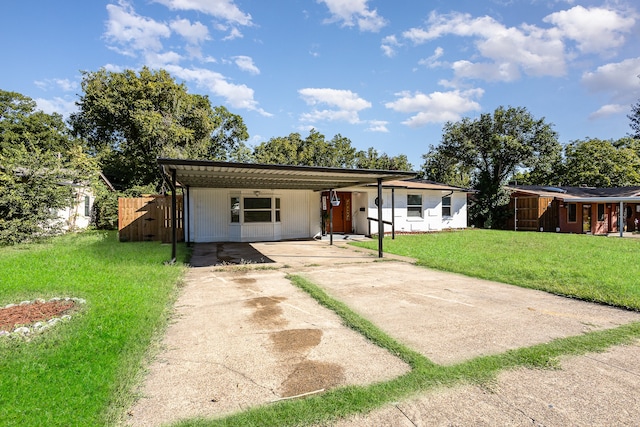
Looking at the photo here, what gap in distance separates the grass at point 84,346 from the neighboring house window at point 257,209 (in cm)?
671

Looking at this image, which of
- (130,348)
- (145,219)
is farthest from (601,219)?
(130,348)

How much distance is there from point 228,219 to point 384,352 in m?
11.1

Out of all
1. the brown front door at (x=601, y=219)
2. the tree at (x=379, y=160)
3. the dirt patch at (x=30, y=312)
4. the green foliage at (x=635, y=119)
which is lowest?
the dirt patch at (x=30, y=312)

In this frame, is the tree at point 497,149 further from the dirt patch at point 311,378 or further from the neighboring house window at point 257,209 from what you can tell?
the dirt patch at point 311,378

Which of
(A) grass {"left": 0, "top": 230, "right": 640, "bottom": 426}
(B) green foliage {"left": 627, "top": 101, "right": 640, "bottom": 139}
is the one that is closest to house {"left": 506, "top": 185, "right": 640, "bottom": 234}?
(A) grass {"left": 0, "top": 230, "right": 640, "bottom": 426}

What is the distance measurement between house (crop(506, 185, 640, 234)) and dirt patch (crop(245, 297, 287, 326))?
821 inches

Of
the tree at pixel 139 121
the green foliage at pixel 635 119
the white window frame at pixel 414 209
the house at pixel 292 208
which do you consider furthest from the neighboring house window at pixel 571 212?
the tree at pixel 139 121

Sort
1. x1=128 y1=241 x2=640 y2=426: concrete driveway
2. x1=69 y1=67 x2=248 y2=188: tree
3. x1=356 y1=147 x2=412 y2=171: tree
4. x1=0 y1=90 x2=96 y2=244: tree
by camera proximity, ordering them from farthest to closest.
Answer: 1. x1=356 y1=147 x2=412 y2=171: tree
2. x1=69 y1=67 x2=248 y2=188: tree
3. x1=0 y1=90 x2=96 y2=244: tree
4. x1=128 y1=241 x2=640 y2=426: concrete driveway

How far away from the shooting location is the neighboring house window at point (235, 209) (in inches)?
527

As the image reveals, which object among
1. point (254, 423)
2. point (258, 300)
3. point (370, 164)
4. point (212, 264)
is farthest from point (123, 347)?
point (370, 164)

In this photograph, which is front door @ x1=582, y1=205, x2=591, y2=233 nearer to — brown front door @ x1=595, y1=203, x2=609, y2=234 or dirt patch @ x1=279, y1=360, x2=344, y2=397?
brown front door @ x1=595, y1=203, x2=609, y2=234

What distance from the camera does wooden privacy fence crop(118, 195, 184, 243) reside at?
12.2 m

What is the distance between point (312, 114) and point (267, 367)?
25931mm

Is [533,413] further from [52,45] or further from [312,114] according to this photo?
[312,114]
